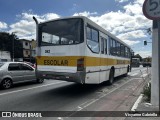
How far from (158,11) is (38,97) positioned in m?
6.01

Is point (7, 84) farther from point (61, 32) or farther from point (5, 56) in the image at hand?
point (5, 56)

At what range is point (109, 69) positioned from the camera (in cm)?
1402

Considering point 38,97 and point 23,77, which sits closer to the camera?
point 38,97

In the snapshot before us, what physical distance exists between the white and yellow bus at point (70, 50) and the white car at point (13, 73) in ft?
8.11

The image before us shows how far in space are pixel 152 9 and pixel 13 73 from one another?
883cm

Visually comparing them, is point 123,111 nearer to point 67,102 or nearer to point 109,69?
point 67,102

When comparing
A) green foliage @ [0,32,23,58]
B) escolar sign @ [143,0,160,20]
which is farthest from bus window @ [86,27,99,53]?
green foliage @ [0,32,23,58]

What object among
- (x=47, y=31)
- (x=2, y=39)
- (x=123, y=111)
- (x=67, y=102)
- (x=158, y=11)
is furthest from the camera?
(x=2, y=39)

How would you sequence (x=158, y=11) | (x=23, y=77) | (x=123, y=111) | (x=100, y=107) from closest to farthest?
(x=158, y=11), (x=123, y=111), (x=100, y=107), (x=23, y=77)

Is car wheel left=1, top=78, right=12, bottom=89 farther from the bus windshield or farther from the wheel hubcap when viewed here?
the bus windshield

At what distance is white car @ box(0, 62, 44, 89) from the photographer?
1241 cm

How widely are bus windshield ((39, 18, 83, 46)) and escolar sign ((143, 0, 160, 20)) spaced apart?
376cm

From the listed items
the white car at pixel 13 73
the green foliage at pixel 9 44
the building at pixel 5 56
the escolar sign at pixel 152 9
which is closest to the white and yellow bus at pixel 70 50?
the white car at pixel 13 73

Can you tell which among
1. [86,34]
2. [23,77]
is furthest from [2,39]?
[86,34]
